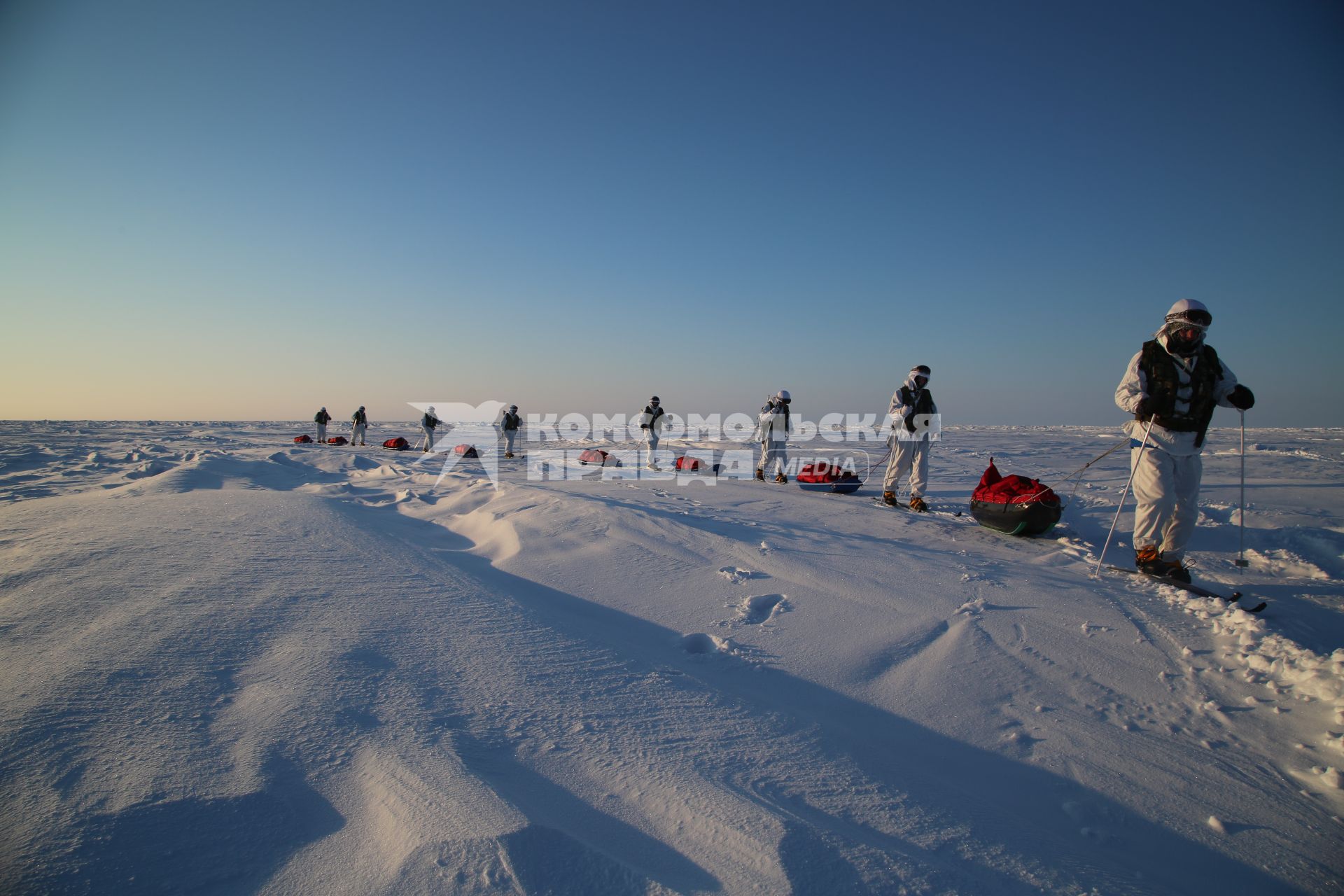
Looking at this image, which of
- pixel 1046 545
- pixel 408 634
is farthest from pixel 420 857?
pixel 1046 545

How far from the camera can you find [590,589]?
3.89 m

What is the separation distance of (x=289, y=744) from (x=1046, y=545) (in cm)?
669

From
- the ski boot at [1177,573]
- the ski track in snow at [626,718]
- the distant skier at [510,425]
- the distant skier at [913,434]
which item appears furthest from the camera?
the distant skier at [510,425]

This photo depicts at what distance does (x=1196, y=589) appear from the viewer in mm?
4336

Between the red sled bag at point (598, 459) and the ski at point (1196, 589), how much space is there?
1235cm

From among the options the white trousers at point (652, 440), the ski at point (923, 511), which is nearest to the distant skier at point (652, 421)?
the white trousers at point (652, 440)

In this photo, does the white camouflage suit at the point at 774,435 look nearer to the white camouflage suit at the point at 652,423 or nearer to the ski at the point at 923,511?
the white camouflage suit at the point at 652,423

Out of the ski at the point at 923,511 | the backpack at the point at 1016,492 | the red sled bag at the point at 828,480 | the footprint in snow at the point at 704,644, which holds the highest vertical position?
the backpack at the point at 1016,492

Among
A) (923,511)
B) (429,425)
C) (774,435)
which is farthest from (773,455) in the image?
(429,425)

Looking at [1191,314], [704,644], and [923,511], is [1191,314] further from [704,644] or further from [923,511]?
[704,644]

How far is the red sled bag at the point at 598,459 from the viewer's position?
16250mm

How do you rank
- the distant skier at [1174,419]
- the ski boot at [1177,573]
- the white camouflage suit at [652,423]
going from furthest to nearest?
the white camouflage suit at [652,423]
the distant skier at [1174,419]
the ski boot at [1177,573]

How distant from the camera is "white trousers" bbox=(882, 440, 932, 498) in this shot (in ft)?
27.4

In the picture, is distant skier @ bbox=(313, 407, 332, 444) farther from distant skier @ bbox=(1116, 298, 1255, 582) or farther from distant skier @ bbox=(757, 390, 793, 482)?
distant skier @ bbox=(1116, 298, 1255, 582)
